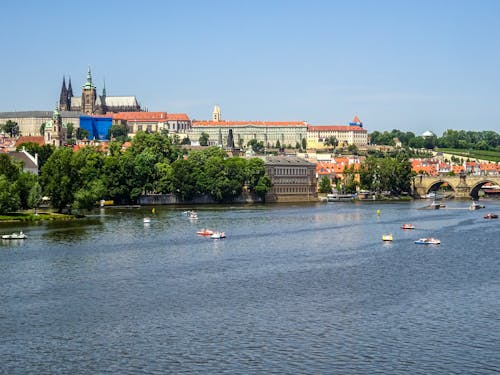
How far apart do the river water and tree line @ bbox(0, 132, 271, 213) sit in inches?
660

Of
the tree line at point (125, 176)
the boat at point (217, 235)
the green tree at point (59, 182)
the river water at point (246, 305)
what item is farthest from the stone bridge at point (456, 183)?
the boat at point (217, 235)

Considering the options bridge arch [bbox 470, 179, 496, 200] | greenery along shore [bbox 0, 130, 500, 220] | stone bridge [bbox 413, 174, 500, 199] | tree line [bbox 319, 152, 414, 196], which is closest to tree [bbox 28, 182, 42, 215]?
greenery along shore [bbox 0, 130, 500, 220]

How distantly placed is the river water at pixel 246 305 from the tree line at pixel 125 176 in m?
16.8

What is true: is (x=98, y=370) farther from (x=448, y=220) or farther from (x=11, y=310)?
(x=448, y=220)

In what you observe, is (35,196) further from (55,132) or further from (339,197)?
(55,132)

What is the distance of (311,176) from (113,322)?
405 ft

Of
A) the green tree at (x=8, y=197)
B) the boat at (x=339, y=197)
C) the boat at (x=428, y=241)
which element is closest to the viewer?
the boat at (x=428, y=241)

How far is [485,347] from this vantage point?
104ft

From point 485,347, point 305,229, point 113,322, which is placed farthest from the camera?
point 305,229

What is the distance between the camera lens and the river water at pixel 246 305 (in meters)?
30.3

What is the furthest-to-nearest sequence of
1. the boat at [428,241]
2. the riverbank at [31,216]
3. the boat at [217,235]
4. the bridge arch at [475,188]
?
1. the bridge arch at [475,188]
2. the riverbank at [31,216]
3. the boat at [217,235]
4. the boat at [428,241]

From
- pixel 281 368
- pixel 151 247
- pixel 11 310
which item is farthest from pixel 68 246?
pixel 281 368

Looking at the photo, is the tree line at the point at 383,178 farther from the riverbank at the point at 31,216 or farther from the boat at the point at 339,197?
the riverbank at the point at 31,216

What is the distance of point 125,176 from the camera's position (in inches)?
4523
